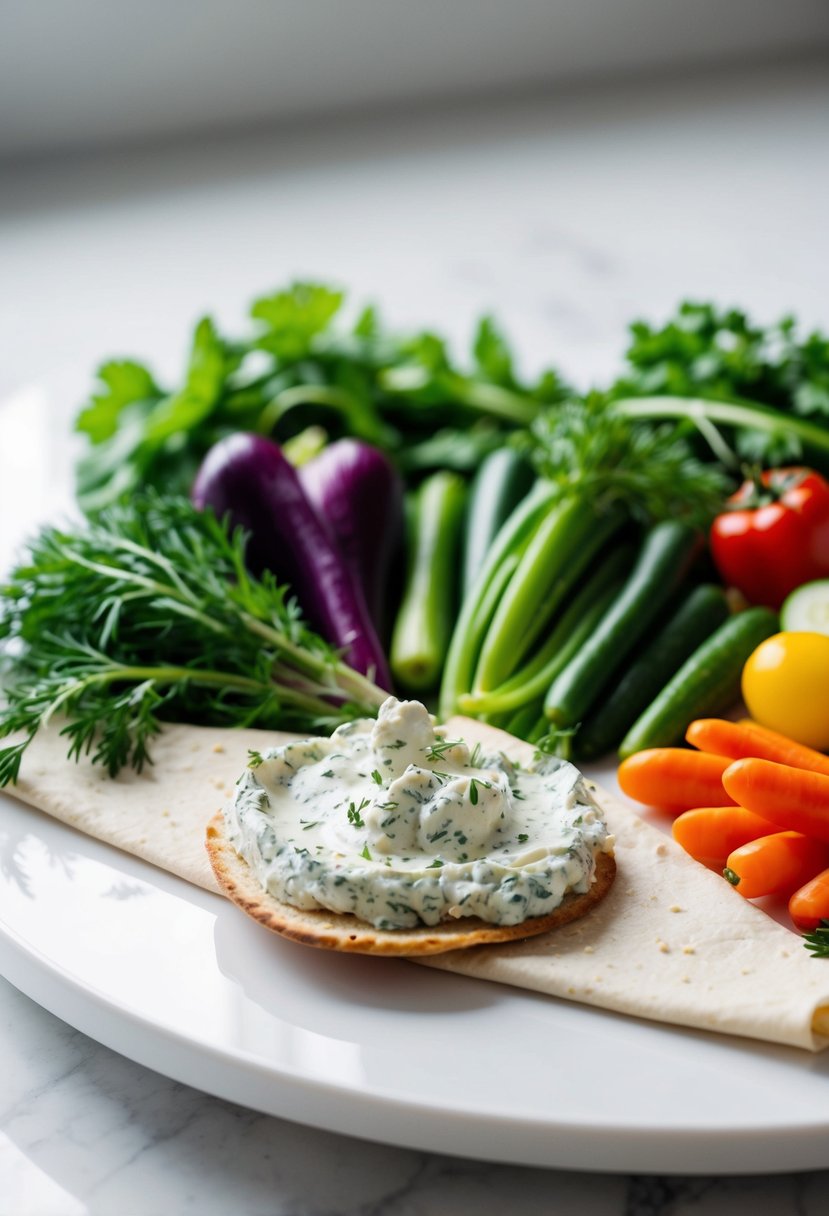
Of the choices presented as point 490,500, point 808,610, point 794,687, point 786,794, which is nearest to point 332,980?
point 786,794

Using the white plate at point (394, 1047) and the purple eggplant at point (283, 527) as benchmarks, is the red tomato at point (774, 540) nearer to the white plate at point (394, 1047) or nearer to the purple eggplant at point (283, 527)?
the purple eggplant at point (283, 527)

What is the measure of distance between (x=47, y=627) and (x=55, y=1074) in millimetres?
1502

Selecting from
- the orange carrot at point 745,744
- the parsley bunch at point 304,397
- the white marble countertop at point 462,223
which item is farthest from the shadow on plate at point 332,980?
the white marble countertop at point 462,223

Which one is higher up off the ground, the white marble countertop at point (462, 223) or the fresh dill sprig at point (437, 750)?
the white marble countertop at point (462, 223)

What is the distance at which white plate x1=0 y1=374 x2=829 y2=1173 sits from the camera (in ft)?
7.31

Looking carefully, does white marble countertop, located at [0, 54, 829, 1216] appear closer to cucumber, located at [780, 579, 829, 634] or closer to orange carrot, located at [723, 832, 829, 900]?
cucumber, located at [780, 579, 829, 634]

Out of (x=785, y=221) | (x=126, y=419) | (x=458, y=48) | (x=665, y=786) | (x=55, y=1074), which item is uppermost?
(x=458, y=48)

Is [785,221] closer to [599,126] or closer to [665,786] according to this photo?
[599,126]

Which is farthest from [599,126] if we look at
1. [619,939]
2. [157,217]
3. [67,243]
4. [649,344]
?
[619,939]

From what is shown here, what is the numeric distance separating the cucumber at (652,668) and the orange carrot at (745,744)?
16.0 inches

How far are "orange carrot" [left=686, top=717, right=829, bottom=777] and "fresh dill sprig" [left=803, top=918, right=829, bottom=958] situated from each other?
0.67 metres

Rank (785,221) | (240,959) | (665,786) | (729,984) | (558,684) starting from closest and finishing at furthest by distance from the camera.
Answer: (729,984) → (240,959) → (665,786) → (558,684) → (785,221)

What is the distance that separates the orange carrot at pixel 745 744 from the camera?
320 cm

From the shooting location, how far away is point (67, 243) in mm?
8297
